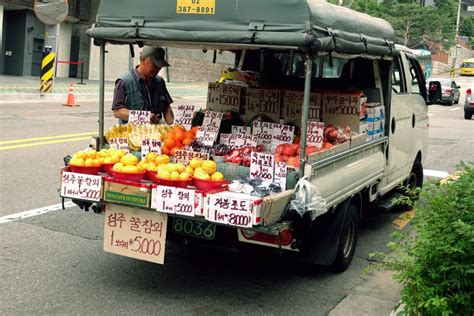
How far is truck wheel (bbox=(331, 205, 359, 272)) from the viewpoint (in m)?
5.48

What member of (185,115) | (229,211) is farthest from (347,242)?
(185,115)

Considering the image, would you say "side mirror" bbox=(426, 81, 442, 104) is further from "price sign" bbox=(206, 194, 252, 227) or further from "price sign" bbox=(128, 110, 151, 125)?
"price sign" bbox=(206, 194, 252, 227)

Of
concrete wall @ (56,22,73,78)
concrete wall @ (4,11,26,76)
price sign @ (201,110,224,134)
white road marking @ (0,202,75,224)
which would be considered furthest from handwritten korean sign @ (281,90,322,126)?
concrete wall @ (56,22,73,78)

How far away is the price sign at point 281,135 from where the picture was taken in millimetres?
5551

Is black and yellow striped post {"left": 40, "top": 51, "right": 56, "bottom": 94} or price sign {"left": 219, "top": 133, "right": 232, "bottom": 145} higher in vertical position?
black and yellow striped post {"left": 40, "top": 51, "right": 56, "bottom": 94}

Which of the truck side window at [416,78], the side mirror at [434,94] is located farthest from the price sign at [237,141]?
the side mirror at [434,94]

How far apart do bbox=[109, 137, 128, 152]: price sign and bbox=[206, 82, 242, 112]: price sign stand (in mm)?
1359

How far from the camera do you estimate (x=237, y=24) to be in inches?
187

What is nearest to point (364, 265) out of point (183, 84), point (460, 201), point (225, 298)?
point (225, 298)

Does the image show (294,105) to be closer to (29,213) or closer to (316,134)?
(316,134)

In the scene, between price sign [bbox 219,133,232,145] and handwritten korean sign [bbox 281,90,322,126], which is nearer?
price sign [bbox 219,133,232,145]

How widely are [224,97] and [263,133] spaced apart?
1031 mm

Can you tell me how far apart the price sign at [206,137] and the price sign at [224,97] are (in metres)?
0.97

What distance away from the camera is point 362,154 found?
5941mm
